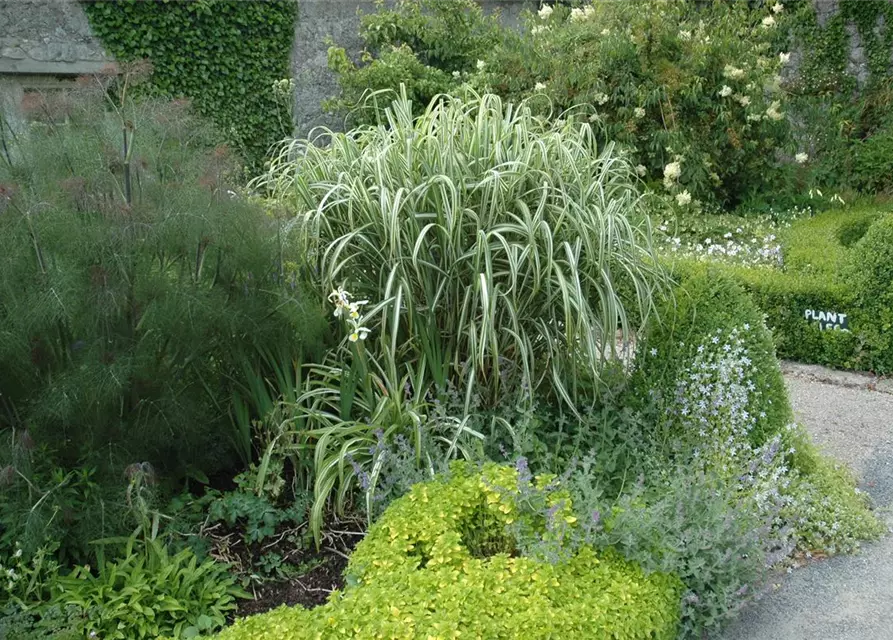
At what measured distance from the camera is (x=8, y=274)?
2453 mm

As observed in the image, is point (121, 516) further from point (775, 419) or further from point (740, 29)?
point (740, 29)

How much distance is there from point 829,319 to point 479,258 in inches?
122

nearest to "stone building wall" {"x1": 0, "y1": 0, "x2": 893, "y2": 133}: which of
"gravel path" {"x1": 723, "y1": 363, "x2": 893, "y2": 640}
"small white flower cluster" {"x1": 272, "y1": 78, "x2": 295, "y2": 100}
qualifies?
"small white flower cluster" {"x1": 272, "y1": 78, "x2": 295, "y2": 100}

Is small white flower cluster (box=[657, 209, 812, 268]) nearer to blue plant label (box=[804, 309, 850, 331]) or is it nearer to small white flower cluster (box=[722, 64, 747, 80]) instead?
blue plant label (box=[804, 309, 850, 331])

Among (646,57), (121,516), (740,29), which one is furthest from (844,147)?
(121,516)

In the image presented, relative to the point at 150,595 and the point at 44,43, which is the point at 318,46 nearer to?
the point at 44,43

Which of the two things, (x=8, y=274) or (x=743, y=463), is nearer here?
(x=8, y=274)

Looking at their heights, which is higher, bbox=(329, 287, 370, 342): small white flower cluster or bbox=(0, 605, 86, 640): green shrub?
bbox=(329, 287, 370, 342): small white flower cluster

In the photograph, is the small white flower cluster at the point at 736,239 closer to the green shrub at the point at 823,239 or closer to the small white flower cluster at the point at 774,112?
the green shrub at the point at 823,239

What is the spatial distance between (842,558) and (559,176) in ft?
5.82

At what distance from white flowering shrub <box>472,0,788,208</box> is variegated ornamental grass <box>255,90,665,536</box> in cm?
378

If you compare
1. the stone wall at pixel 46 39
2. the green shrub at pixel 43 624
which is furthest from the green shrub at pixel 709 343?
the stone wall at pixel 46 39

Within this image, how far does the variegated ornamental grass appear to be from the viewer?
3072 mm

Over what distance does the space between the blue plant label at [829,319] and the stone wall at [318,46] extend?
5945 millimetres
